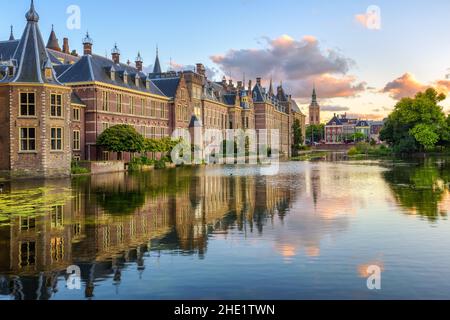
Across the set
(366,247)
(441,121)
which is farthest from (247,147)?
(366,247)

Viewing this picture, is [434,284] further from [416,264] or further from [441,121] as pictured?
[441,121]

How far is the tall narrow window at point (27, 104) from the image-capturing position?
40.9 m

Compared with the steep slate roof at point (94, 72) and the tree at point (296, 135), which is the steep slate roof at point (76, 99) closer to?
the steep slate roof at point (94, 72)

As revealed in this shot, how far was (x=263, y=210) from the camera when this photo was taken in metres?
20.8

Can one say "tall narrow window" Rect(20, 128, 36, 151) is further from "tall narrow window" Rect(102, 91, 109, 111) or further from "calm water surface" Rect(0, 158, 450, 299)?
"calm water surface" Rect(0, 158, 450, 299)

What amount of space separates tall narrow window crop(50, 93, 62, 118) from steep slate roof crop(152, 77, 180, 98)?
3068cm

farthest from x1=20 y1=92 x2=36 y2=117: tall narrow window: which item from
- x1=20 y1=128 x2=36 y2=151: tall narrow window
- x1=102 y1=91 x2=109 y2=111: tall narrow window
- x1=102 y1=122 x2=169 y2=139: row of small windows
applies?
x1=102 y1=122 x2=169 y2=139: row of small windows

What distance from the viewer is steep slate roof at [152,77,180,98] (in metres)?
72.7

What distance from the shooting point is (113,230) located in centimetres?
1605

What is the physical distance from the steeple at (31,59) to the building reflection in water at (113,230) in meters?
17.5

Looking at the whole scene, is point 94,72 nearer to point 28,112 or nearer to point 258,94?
point 28,112

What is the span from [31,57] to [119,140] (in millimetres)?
13696

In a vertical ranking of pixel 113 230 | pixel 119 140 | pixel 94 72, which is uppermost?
pixel 94 72

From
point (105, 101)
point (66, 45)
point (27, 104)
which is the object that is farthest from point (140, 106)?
point (66, 45)
